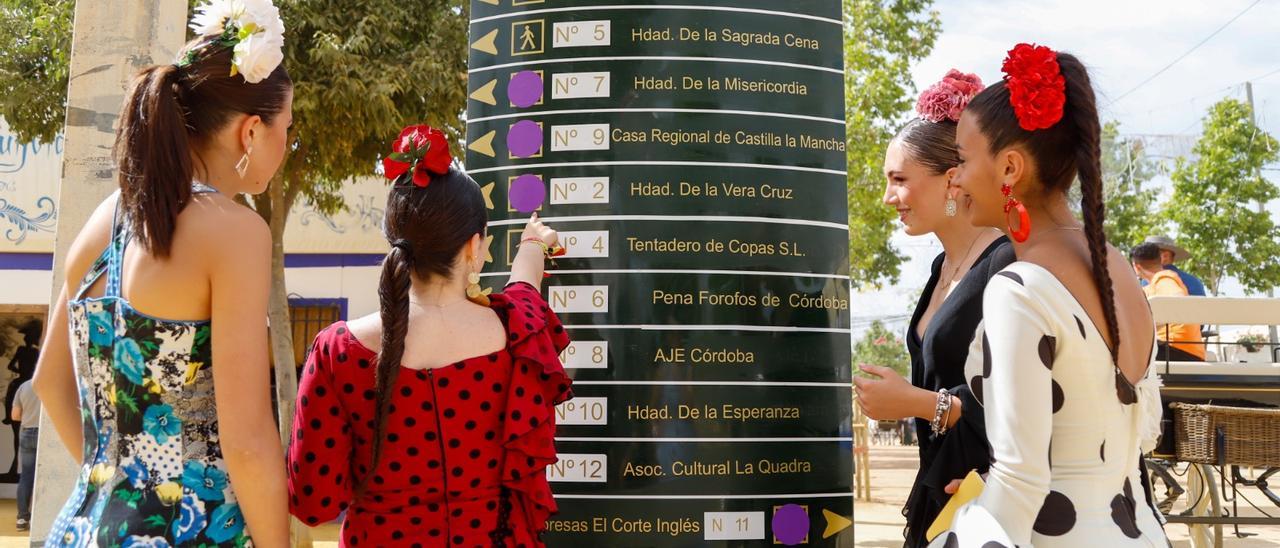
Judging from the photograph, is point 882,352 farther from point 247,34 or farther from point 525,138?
point 247,34

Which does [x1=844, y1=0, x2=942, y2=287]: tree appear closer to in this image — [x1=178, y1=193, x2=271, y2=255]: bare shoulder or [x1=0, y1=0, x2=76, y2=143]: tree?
[x1=0, y1=0, x2=76, y2=143]: tree

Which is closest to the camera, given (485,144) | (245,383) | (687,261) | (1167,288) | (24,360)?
(245,383)

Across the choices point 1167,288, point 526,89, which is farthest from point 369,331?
point 1167,288

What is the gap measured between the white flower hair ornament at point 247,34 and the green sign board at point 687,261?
5.46 feet

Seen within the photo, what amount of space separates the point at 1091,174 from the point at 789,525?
2.03 meters

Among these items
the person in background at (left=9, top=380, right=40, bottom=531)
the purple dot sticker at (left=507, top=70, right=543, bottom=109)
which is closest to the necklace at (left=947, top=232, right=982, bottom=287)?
the purple dot sticker at (left=507, top=70, right=543, bottom=109)

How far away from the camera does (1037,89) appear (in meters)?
2.43

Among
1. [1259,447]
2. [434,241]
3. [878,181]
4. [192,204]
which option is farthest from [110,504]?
[878,181]

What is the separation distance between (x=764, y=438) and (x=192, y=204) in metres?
2.26

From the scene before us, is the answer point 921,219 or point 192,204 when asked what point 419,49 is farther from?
point 192,204

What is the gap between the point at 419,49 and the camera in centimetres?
1112

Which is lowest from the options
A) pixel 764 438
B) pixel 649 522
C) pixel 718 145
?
pixel 649 522

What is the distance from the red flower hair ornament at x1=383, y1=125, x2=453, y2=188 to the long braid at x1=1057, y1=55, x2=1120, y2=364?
1.40 meters

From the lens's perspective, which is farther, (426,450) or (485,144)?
(485,144)
